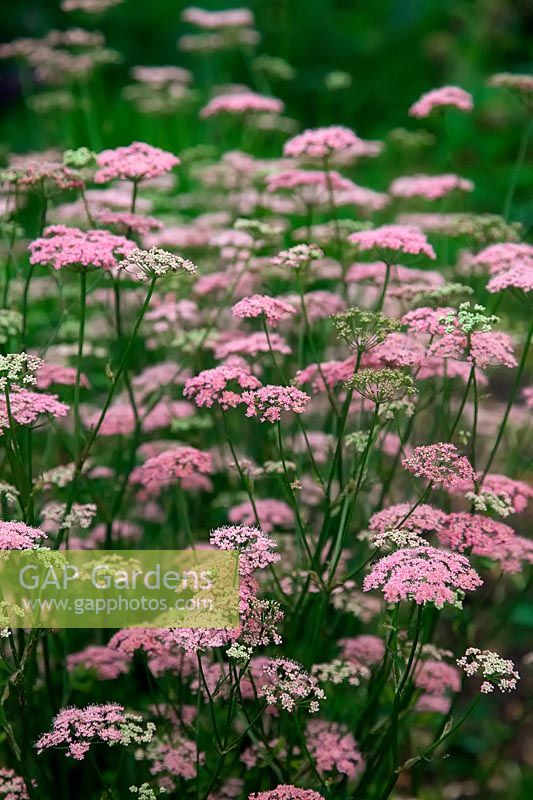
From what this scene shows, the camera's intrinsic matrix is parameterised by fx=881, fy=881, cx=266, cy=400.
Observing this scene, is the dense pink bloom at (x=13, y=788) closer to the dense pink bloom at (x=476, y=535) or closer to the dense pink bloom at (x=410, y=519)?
the dense pink bloom at (x=410, y=519)

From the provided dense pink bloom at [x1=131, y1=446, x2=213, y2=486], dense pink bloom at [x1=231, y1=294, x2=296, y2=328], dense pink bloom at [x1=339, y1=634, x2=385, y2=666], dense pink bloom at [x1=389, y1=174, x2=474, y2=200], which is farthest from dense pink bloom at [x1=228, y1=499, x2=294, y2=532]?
dense pink bloom at [x1=389, y1=174, x2=474, y2=200]

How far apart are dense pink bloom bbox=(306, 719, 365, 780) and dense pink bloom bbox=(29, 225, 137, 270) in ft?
6.12

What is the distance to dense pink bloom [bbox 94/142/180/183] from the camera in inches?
140

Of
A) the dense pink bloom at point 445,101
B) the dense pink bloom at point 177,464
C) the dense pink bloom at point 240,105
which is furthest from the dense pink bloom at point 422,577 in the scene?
the dense pink bloom at point 240,105

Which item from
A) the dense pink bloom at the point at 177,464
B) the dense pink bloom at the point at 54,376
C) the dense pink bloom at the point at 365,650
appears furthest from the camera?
the dense pink bloom at the point at 54,376

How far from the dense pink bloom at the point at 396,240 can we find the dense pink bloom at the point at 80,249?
2.94 feet

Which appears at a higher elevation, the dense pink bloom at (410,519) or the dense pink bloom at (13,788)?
the dense pink bloom at (410,519)

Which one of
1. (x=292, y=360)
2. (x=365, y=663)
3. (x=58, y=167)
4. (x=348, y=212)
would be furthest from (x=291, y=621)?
(x=348, y=212)

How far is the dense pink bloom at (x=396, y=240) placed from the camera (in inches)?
133

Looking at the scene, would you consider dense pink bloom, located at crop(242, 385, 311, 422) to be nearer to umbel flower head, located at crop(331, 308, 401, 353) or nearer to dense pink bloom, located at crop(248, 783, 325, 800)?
umbel flower head, located at crop(331, 308, 401, 353)

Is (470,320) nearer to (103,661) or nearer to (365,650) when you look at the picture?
(365,650)

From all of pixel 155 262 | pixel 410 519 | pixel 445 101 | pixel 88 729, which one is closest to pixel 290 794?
pixel 88 729

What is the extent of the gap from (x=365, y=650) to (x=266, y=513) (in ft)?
2.38

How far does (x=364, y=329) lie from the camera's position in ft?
10.7
